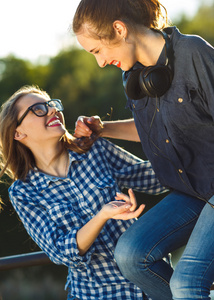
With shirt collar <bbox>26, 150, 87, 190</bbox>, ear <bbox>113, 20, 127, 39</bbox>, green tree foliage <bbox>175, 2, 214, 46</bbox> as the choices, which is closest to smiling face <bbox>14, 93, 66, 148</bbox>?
shirt collar <bbox>26, 150, 87, 190</bbox>

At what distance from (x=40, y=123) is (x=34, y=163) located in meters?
0.24

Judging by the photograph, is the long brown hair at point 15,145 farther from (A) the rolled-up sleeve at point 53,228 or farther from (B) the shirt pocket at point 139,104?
(B) the shirt pocket at point 139,104

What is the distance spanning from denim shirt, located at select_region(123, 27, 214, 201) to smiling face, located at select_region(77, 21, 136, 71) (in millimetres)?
133

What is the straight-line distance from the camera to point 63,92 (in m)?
22.8

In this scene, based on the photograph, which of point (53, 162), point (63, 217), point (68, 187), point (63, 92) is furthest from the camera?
point (63, 92)

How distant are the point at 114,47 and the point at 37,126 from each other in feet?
2.34

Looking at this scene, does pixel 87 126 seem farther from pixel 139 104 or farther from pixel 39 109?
pixel 139 104

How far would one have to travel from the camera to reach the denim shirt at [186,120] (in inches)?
72.0

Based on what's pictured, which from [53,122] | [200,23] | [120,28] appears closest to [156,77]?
[120,28]

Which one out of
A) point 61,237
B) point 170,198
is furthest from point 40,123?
point 170,198

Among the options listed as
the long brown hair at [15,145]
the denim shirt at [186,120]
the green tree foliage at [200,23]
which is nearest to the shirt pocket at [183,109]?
the denim shirt at [186,120]

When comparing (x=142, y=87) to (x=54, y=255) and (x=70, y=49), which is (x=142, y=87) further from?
(x=70, y=49)

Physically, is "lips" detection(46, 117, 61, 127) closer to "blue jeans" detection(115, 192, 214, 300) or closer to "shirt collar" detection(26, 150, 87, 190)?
"shirt collar" detection(26, 150, 87, 190)

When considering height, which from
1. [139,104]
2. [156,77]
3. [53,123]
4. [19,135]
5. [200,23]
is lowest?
[200,23]
